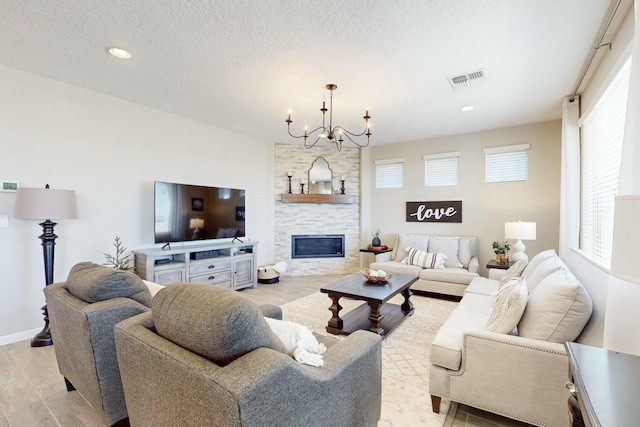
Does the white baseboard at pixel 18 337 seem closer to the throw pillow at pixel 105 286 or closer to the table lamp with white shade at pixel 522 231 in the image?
the throw pillow at pixel 105 286

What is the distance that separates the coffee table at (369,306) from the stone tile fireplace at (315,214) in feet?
7.74

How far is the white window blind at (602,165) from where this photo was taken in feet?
7.47

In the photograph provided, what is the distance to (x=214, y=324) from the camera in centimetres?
93

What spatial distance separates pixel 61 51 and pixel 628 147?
13.1 ft

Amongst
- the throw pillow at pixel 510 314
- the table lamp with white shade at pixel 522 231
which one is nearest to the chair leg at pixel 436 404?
the throw pillow at pixel 510 314

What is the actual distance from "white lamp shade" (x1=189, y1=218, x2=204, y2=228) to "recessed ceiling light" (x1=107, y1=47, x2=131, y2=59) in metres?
2.13

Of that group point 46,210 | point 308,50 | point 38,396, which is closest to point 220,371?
point 38,396

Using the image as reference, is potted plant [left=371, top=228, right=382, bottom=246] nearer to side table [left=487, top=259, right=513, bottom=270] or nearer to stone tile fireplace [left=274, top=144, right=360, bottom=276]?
stone tile fireplace [left=274, top=144, right=360, bottom=276]

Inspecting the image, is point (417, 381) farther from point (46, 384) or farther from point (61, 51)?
point (61, 51)

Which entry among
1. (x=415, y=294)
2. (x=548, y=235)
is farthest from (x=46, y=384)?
(x=548, y=235)

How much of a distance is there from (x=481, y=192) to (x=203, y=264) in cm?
459

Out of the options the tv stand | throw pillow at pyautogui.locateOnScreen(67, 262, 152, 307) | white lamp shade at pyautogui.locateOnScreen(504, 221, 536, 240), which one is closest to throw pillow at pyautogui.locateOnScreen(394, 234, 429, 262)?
white lamp shade at pyautogui.locateOnScreen(504, 221, 536, 240)

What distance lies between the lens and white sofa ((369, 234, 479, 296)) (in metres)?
4.16

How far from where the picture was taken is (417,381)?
85.9 inches
